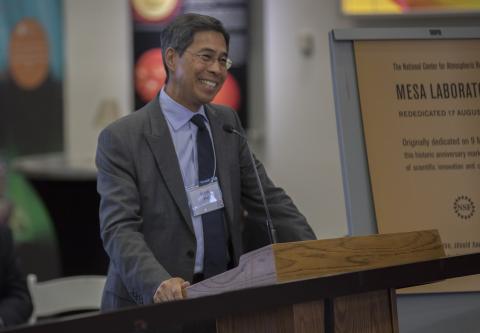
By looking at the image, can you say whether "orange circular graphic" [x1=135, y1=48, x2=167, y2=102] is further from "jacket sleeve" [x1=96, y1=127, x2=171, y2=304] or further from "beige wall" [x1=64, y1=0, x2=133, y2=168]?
"jacket sleeve" [x1=96, y1=127, x2=171, y2=304]

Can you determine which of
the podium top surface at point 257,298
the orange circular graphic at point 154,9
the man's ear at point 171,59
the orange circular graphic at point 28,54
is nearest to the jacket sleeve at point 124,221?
the man's ear at point 171,59

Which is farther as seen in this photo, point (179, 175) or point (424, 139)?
point (424, 139)

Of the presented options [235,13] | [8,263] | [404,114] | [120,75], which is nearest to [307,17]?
[235,13]

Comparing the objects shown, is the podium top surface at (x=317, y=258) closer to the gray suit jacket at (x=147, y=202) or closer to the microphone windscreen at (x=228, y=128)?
the gray suit jacket at (x=147, y=202)

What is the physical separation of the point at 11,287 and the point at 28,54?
2.94 m

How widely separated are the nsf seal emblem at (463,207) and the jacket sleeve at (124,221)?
41.6 inches

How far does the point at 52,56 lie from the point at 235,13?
159cm

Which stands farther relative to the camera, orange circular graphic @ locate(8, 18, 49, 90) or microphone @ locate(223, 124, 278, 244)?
orange circular graphic @ locate(8, 18, 49, 90)

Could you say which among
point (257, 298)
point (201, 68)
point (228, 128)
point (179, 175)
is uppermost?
point (201, 68)

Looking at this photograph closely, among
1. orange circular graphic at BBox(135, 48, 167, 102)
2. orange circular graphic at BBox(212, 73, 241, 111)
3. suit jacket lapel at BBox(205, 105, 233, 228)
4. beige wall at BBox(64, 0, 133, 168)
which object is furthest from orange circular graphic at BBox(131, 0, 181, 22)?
suit jacket lapel at BBox(205, 105, 233, 228)

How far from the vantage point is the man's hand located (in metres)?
2.37

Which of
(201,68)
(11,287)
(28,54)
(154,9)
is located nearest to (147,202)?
(201,68)

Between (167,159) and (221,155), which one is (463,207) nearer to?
(221,155)

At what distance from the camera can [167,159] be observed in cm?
286
